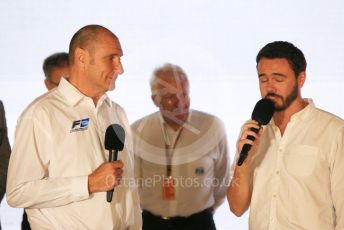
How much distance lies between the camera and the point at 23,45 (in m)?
5.44

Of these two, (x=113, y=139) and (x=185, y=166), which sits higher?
(x=113, y=139)

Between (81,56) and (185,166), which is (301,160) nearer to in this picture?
(81,56)

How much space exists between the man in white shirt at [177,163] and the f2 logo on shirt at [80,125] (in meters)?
1.64

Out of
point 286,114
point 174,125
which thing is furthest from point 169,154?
point 286,114

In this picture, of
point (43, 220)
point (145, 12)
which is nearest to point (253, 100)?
point (145, 12)

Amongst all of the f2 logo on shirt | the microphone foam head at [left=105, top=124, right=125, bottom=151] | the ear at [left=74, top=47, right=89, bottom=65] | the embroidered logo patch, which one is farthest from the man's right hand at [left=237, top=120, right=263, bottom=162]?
the embroidered logo patch

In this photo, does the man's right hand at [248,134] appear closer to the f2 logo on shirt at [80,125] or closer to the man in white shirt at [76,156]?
the man in white shirt at [76,156]

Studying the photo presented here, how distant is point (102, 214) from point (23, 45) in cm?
311

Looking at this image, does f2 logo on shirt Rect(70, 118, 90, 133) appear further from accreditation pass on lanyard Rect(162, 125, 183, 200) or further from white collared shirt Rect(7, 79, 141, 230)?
accreditation pass on lanyard Rect(162, 125, 183, 200)

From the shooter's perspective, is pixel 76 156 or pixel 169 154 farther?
pixel 169 154

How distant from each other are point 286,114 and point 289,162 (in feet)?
0.79

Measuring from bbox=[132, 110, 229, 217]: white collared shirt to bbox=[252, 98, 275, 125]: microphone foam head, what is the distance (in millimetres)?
1667

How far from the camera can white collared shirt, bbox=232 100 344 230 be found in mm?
2686

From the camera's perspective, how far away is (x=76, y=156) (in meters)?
2.67
